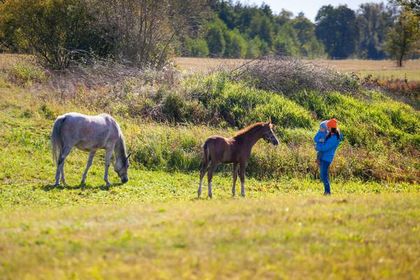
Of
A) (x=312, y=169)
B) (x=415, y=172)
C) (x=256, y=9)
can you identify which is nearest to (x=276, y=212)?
(x=312, y=169)

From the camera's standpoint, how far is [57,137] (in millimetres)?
16719

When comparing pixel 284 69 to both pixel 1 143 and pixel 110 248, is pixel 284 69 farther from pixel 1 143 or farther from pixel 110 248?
pixel 110 248

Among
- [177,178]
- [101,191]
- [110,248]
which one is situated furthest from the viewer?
[177,178]

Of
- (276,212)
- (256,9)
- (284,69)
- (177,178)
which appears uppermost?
(256,9)

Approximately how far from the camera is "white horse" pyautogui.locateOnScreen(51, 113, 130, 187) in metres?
16.8

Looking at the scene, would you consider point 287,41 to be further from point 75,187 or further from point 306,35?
point 75,187

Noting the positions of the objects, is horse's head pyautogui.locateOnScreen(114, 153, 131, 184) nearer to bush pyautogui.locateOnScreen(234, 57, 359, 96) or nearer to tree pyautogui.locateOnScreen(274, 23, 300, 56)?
bush pyautogui.locateOnScreen(234, 57, 359, 96)

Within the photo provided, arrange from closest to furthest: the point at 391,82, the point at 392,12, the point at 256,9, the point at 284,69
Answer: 1. the point at 284,69
2. the point at 391,82
3. the point at 256,9
4. the point at 392,12

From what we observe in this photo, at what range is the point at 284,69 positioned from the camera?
1293 inches

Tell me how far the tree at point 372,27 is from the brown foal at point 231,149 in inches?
4866

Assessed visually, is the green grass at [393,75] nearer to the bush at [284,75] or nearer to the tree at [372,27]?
the bush at [284,75]

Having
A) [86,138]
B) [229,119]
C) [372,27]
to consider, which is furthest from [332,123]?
[372,27]

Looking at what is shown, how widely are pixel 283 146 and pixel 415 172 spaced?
544cm

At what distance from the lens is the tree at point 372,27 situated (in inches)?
5359
